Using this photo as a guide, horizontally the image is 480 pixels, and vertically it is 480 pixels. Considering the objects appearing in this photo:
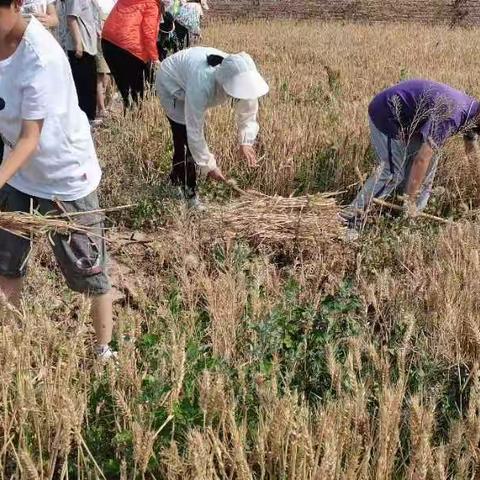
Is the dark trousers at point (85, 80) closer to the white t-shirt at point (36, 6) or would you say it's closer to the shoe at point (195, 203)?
the white t-shirt at point (36, 6)

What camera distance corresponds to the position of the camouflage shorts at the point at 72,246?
2258 millimetres

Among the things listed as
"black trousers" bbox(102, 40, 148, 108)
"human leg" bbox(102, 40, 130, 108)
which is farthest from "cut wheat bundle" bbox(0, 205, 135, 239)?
"human leg" bbox(102, 40, 130, 108)

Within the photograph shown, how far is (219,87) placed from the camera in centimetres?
325

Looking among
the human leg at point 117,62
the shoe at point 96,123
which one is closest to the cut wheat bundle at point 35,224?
the human leg at point 117,62

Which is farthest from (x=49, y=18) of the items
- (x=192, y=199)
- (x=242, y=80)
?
(x=242, y=80)

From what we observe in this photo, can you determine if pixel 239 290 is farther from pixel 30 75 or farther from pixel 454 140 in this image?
pixel 454 140

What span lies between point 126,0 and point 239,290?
126 inches

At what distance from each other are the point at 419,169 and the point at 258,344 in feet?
5.08

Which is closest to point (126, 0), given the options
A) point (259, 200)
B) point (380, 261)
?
point (259, 200)

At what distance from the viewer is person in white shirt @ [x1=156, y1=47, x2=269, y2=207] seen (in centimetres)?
297

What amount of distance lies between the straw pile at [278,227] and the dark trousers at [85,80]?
2280mm

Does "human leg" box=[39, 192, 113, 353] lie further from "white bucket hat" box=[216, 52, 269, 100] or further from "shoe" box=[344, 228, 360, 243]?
"shoe" box=[344, 228, 360, 243]

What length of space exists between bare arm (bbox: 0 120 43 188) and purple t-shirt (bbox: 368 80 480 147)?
1.90 meters

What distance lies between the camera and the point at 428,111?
3.25 metres
